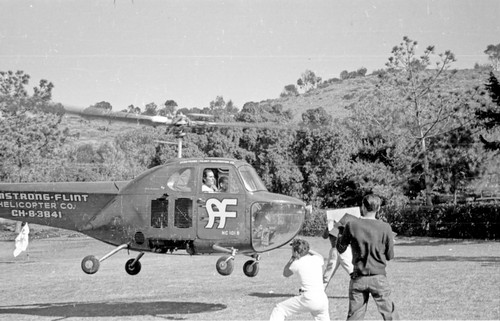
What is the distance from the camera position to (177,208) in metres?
14.7

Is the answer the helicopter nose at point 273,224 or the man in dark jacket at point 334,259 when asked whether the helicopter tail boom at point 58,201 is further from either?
the man in dark jacket at point 334,259

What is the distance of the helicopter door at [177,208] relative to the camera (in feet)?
48.0

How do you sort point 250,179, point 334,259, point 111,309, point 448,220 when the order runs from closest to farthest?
point 250,179 → point 334,259 → point 111,309 → point 448,220

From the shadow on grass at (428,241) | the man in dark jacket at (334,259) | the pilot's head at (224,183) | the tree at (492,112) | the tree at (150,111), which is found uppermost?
the tree at (492,112)

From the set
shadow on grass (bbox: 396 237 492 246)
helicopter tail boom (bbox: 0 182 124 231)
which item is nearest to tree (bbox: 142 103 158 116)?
helicopter tail boom (bbox: 0 182 124 231)

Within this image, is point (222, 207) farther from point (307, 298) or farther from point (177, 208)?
point (307, 298)

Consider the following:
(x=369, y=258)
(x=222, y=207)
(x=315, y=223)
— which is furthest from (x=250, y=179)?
(x=315, y=223)

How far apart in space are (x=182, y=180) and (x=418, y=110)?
5103cm

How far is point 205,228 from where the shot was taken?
1456cm

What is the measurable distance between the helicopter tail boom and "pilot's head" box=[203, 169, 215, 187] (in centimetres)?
225

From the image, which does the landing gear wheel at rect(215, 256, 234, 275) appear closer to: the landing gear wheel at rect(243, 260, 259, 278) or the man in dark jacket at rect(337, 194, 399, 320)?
the landing gear wheel at rect(243, 260, 259, 278)

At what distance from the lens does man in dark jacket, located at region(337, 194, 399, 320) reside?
10477 millimetres

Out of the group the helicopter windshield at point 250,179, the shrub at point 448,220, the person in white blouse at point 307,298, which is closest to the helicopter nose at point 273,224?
the helicopter windshield at point 250,179

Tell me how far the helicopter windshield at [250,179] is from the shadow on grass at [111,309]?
480 centimetres
